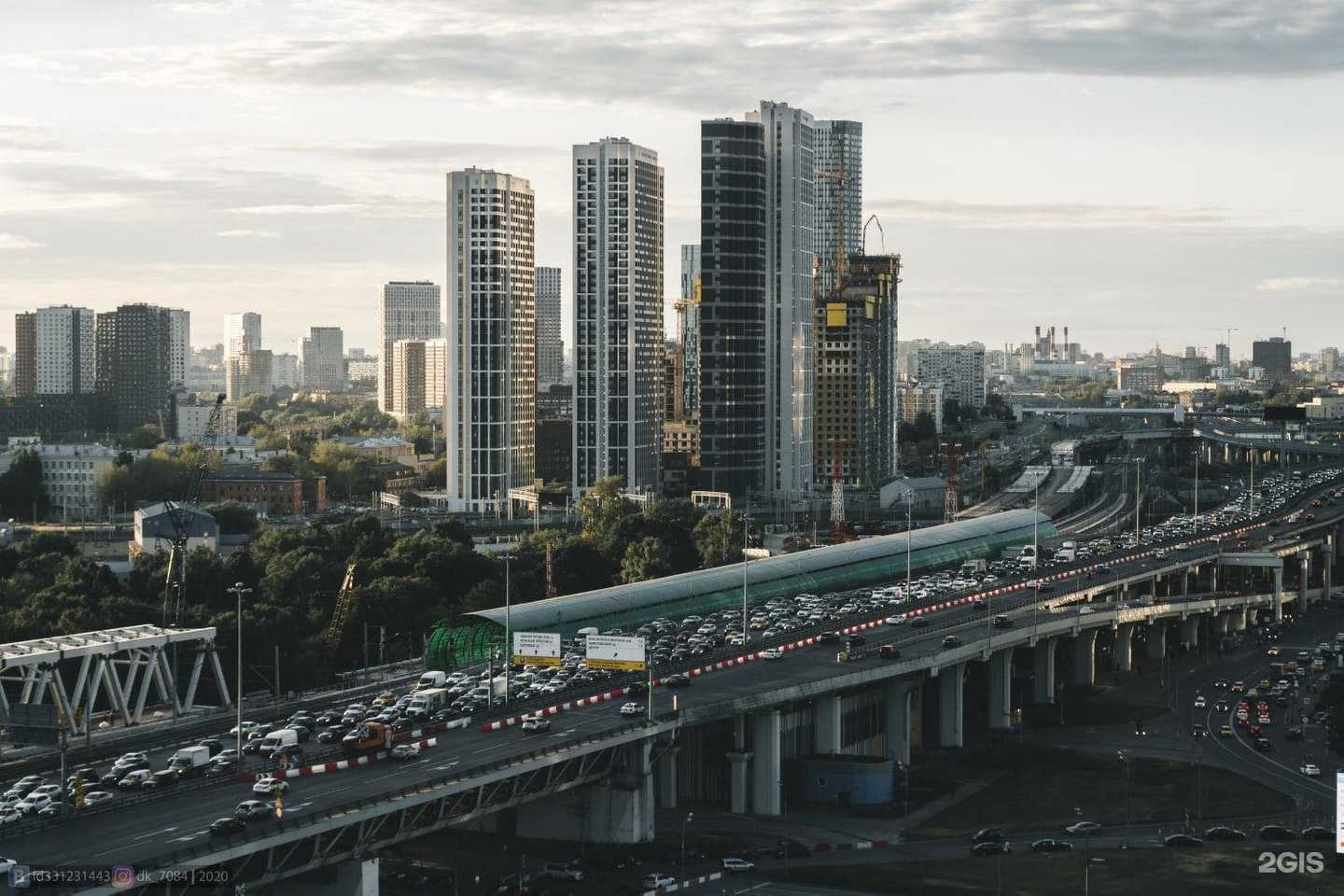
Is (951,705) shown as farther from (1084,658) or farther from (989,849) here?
(989,849)

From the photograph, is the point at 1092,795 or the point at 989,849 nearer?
the point at 989,849

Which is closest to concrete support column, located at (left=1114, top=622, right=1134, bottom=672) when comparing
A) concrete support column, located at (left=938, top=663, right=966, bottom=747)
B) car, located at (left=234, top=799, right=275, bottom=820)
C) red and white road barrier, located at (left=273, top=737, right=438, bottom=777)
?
concrete support column, located at (left=938, top=663, right=966, bottom=747)

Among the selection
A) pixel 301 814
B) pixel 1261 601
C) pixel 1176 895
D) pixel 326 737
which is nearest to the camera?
pixel 301 814

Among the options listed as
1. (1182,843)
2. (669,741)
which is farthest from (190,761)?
(1182,843)

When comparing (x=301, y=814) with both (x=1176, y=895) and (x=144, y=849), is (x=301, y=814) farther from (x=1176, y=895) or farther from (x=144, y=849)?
(x=1176, y=895)

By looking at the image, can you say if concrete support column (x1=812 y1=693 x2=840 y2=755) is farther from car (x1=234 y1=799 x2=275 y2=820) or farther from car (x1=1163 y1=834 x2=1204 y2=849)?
car (x1=234 y1=799 x2=275 y2=820)

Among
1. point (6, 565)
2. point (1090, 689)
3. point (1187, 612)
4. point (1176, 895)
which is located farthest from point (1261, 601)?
point (6, 565)
